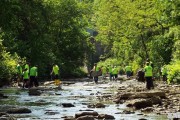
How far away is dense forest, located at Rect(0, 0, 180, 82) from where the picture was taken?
34134 mm

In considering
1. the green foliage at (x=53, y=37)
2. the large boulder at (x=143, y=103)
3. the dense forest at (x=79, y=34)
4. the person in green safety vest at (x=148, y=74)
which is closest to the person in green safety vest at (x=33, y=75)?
the dense forest at (x=79, y=34)

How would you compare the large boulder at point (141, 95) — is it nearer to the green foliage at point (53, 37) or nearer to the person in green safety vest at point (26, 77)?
the person in green safety vest at point (26, 77)

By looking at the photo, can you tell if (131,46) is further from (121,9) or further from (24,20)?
(24,20)

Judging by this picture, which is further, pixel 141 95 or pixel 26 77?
pixel 26 77

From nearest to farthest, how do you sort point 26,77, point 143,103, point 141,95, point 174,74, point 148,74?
1. point 143,103
2. point 141,95
3. point 148,74
4. point 26,77
5. point 174,74

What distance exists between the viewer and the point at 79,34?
6041 cm

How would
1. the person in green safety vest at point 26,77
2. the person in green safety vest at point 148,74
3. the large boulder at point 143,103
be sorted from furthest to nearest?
the person in green safety vest at point 26,77
the person in green safety vest at point 148,74
the large boulder at point 143,103

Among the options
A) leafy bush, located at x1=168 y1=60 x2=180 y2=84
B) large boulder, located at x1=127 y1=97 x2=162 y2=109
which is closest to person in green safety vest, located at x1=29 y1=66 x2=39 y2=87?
leafy bush, located at x1=168 y1=60 x2=180 y2=84

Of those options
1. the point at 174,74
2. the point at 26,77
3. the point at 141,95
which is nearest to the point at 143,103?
the point at 141,95

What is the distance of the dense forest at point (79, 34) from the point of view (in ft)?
112

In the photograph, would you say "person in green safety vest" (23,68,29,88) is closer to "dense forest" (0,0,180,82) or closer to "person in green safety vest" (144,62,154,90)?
"dense forest" (0,0,180,82)

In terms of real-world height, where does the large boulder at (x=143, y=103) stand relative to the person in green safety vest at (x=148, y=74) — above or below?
below

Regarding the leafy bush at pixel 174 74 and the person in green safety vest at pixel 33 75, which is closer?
the leafy bush at pixel 174 74

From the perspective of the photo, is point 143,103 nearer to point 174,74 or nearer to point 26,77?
point 174,74
